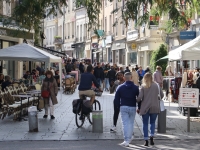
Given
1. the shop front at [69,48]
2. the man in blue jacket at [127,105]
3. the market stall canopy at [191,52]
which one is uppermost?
the shop front at [69,48]

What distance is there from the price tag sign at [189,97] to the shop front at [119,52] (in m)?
36.5

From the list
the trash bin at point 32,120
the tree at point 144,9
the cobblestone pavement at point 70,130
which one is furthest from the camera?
the tree at point 144,9

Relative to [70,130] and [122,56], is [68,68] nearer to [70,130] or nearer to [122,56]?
[122,56]

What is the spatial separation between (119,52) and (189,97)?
3919 centimetres

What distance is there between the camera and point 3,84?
65.4 feet

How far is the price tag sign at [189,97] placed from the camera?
1416cm

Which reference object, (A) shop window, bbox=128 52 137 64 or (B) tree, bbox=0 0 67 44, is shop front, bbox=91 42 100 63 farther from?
(B) tree, bbox=0 0 67 44

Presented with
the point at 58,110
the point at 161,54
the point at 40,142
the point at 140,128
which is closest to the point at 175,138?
the point at 140,128

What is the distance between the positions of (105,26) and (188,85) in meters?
38.2

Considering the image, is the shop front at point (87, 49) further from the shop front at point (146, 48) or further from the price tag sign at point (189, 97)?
the price tag sign at point (189, 97)

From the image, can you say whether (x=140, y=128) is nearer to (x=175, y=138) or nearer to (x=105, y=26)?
(x=175, y=138)

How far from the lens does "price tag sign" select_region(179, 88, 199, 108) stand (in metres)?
14.2

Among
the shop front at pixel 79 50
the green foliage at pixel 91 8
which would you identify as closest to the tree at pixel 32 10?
the green foliage at pixel 91 8

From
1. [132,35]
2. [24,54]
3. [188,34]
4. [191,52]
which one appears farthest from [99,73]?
[191,52]
